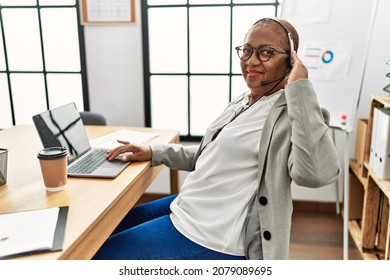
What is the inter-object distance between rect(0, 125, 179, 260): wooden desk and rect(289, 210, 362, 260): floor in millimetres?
1131

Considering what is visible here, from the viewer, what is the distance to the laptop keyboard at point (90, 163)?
1.29m

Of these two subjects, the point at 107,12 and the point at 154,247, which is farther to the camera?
the point at 107,12

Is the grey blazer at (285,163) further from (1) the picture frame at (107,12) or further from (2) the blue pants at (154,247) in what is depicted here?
(1) the picture frame at (107,12)

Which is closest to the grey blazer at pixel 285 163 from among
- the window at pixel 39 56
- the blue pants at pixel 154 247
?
the blue pants at pixel 154 247

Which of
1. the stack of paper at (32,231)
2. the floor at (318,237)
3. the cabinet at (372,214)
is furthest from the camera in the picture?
the floor at (318,237)

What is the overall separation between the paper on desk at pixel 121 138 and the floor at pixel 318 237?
3.43 ft

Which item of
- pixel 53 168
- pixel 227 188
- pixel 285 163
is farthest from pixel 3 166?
pixel 285 163

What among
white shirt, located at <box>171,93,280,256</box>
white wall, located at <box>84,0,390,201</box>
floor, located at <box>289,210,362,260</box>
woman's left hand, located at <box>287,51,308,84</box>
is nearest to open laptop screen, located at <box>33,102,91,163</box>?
white shirt, located at <box>171,93,280,256</box>

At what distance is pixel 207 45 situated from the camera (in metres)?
2.62

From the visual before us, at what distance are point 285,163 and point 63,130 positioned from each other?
78 cm

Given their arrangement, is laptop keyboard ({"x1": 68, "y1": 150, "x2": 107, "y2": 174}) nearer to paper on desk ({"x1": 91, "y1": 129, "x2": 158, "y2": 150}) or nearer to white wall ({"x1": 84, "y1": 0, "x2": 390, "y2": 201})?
paper on desk ({"x1": 91, "y1": 129, "x2": 158, "y2": 150})

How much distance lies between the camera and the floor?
2119 millimetres

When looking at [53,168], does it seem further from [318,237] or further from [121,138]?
[318,237]

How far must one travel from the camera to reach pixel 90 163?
1363 millimetres
